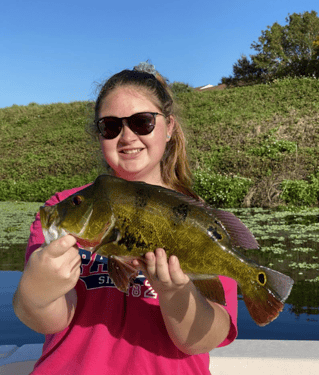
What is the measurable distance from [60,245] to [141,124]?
74 centimetres

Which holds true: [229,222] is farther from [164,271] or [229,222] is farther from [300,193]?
[300,193]

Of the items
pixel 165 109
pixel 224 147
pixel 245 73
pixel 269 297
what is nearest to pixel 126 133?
pixel 165 109

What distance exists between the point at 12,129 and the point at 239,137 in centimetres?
1213

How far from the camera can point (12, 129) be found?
2159cm

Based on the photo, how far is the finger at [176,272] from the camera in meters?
1.32

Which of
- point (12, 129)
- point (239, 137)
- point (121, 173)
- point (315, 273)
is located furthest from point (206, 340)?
point (12, 129)

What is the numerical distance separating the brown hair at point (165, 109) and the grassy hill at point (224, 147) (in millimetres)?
6870

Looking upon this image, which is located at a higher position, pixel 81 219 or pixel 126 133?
pixel 126 133

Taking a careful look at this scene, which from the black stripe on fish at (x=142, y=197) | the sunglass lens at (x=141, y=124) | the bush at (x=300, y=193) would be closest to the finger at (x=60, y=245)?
the black stripe on fish at (x=142, y=197)

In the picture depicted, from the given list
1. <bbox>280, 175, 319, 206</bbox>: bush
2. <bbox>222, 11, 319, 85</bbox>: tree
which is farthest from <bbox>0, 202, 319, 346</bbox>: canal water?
<bbox>222, 11, 319, 85</bbox>: tree

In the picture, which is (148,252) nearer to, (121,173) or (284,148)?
(121,173)

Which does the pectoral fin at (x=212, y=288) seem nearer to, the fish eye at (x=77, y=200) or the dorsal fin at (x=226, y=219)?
the dorsal fin at (x=226, y=219)

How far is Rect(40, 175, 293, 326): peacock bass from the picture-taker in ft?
4.22

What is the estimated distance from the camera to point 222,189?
1178cm
